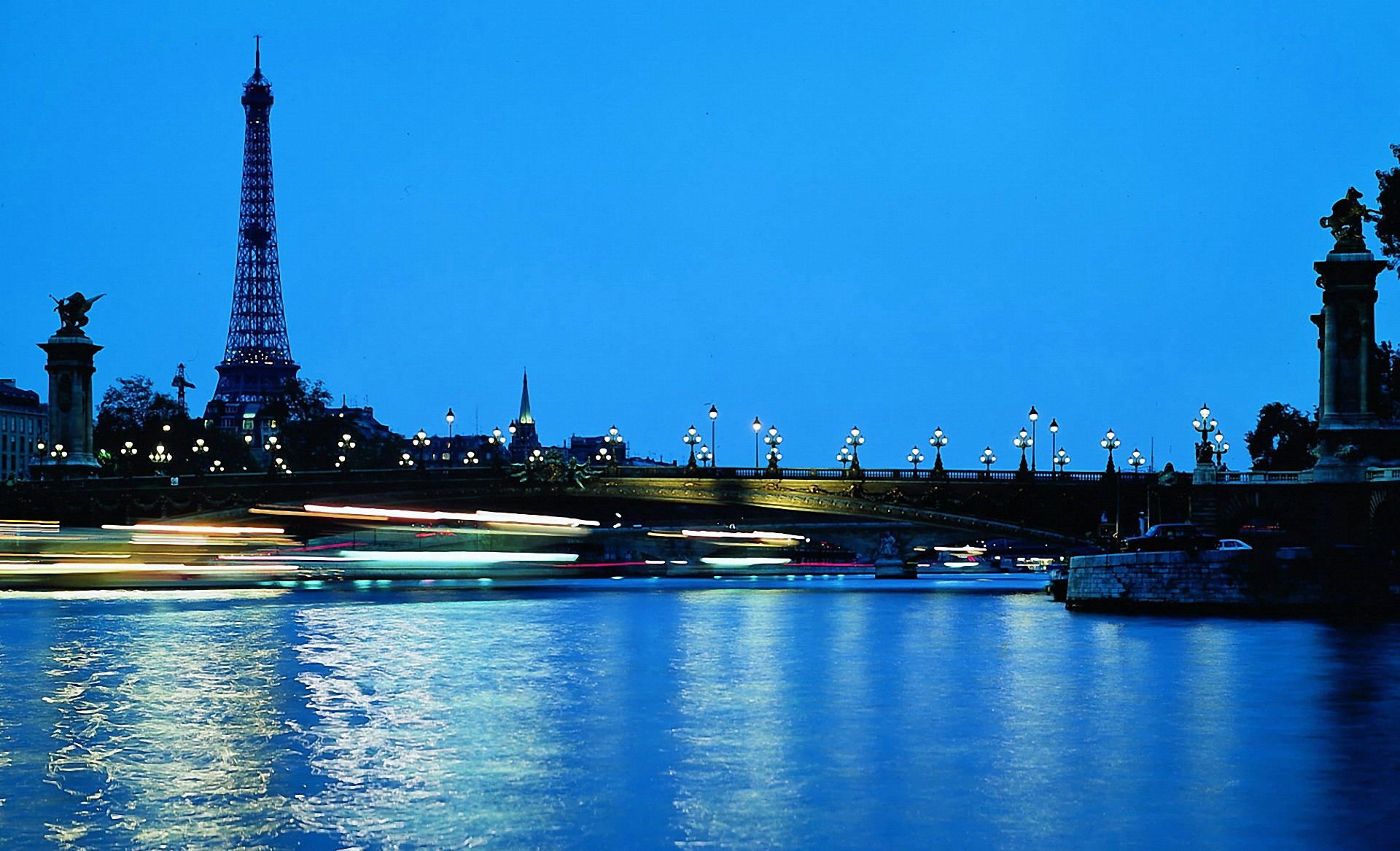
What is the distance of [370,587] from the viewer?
76312mm

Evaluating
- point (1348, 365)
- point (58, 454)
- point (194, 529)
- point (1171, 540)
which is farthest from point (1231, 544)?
point (58, 454)

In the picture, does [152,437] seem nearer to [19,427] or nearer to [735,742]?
[19,427]

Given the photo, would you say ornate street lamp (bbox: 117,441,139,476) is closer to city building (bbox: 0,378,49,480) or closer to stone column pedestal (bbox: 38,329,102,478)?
stone column pedestal (bbox: 38,329,102,478)

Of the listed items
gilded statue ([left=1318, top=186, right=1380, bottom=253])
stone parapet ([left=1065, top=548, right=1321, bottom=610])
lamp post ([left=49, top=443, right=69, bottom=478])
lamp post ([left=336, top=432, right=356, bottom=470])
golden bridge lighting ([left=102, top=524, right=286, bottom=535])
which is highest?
gilded statue ([left=1318, top=186, right=1380, bottom=253])

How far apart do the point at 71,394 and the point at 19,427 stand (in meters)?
62.9

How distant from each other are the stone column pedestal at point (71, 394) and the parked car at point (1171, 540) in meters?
72.1

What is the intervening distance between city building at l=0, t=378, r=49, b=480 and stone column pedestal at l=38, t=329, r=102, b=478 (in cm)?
5250

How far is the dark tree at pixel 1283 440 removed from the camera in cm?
9344

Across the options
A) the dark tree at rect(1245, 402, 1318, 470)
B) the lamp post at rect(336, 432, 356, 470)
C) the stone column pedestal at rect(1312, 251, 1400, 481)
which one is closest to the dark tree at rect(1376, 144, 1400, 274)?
the stone column pedestal at rect(1312, 251, 1400, 481)

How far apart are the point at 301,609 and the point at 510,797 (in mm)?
37197

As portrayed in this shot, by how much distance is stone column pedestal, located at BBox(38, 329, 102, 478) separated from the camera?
110188mm

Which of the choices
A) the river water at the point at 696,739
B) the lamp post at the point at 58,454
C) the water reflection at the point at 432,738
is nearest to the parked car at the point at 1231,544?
the river water at the point at 696,739

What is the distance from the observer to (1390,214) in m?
60.4

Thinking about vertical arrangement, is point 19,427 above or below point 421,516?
above
